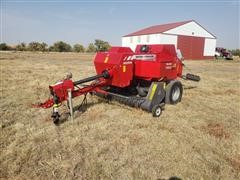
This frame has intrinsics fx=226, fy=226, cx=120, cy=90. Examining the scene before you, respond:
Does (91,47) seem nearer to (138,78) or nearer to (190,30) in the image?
(190,30)

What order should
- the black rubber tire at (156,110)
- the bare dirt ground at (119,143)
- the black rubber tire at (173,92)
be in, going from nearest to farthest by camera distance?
1. the bare dirt ground at (119,143)
2. the black rubber tire at (156,110)
3. the black rubber tire at (173,92)

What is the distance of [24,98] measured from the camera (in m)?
6.77

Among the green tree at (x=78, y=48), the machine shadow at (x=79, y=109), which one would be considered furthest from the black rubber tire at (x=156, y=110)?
the green tree at (x=78, y=48)

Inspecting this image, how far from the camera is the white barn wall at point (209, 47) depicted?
36.8 meters

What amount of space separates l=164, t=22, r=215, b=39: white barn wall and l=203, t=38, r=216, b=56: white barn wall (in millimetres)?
1104

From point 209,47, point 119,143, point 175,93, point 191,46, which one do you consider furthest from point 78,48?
point 119,143

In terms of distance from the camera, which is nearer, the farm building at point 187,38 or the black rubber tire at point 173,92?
the black rubber tire at point 173,92

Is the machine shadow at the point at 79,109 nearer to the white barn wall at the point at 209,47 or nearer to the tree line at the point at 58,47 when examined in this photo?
the white barn wall at the point at 209,47

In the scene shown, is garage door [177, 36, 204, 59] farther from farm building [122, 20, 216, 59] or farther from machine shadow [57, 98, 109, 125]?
machine shadow [57, 98, 109, 125]

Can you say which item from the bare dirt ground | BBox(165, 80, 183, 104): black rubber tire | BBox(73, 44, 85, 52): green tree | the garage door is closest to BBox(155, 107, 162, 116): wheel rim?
the bare dirt ground

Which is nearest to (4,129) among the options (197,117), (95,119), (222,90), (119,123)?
(95,119)

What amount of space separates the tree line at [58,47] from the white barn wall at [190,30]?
96.6 ft

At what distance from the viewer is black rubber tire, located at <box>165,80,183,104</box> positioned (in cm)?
614

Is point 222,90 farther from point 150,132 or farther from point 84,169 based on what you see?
point 84,169
